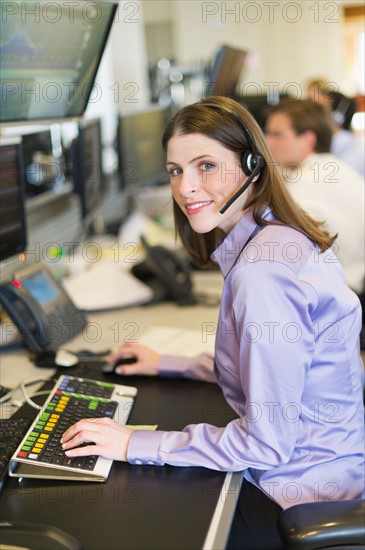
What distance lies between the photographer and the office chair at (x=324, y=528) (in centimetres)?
97

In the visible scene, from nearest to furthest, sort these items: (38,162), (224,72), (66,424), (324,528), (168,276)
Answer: (324,528) < (66,424) < (168,276) < (38,162) < (224,72)

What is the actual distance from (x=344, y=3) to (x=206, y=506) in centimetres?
725

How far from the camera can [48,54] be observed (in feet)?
5.44

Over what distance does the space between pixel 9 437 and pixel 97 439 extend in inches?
6.6

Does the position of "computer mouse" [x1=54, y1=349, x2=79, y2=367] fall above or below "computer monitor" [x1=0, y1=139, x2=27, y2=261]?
below

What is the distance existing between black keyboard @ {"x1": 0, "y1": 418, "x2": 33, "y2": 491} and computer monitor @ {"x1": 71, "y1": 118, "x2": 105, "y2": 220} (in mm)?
1210

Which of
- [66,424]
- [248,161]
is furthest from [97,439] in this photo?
[248,161]

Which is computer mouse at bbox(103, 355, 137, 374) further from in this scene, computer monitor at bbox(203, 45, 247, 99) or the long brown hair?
computer monitor at bbox(203, 45, 247, 99)

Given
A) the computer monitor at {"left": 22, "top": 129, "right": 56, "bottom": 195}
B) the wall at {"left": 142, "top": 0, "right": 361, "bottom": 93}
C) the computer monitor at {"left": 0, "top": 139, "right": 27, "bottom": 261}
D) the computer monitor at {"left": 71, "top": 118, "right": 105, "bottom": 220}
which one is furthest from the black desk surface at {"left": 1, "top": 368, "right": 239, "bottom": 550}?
the wall at {"left": 142, "top": 0, "right": 361, "bottom": 93}

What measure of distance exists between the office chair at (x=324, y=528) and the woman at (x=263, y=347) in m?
0.13

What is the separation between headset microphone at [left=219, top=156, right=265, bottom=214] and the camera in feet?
4.10

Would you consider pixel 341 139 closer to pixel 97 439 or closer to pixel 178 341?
pixel 178 341

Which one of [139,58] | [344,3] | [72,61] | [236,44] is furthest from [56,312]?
[344,3]

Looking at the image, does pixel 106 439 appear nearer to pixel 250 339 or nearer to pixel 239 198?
pixel 250 339
